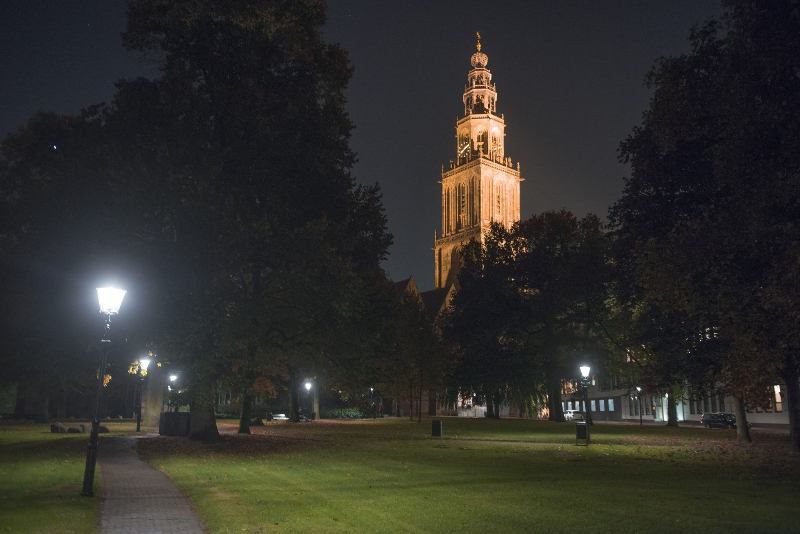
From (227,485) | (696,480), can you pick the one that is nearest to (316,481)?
(227,485)

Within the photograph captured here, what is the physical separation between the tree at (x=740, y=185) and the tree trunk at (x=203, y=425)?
59.6 ft

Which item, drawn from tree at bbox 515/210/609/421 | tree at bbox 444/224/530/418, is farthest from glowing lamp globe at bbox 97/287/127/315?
tree at bbox 444/224/530/418

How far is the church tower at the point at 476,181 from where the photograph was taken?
135875 mm

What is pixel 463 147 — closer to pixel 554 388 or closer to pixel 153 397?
pixel 554 388

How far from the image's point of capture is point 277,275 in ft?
88.6

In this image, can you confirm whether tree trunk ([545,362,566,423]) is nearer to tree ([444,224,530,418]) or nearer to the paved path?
tree ([444,224,530,418])

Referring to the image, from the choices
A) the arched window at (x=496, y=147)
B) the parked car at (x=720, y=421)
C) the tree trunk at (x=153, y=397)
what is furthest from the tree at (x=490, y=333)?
the arched window at (x=496, y=147)

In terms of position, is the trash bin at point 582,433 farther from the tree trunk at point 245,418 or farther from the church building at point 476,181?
the church building at point 476,181

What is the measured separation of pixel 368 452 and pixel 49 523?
14.8 metres

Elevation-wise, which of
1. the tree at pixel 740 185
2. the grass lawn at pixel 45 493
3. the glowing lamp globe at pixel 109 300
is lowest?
the grass lawn at pixel 45 493

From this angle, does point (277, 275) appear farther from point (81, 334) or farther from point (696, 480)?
point (696, 480)

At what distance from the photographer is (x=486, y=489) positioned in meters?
13.8

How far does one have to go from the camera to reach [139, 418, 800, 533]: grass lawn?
10188 millimetres

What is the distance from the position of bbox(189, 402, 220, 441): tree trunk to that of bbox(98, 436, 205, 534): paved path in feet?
27.6
